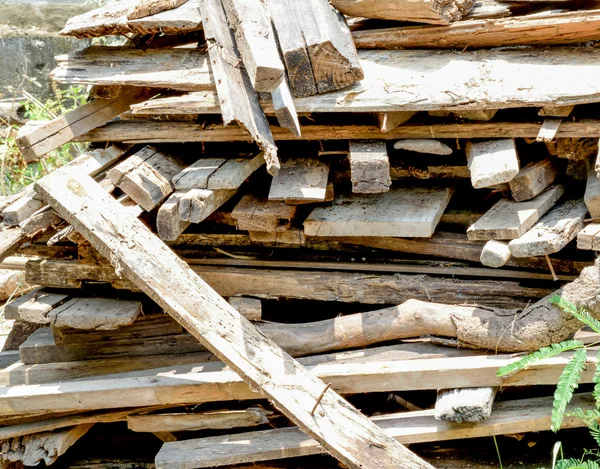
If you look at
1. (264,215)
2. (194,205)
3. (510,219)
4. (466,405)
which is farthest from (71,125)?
(466,405)

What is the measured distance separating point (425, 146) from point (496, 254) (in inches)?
22.8

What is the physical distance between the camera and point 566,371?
9.67ft

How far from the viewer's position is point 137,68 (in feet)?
12.1

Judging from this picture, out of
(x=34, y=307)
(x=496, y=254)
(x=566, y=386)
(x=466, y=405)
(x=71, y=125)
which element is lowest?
(x=466, y=405)

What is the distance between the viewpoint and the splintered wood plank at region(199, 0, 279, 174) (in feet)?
10.00

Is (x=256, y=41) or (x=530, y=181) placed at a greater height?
(x=256, y=41)

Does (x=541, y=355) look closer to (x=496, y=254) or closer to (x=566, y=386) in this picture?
(x=566, y=386)

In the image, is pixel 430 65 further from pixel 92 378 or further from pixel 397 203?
pixel 92 378

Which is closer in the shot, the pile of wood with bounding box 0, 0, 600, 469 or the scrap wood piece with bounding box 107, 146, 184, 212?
the pile of wood with bounding box 0, 0, 600, 469

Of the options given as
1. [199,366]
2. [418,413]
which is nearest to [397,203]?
[418,413]

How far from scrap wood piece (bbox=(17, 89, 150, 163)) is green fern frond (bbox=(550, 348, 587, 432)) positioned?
239 cm

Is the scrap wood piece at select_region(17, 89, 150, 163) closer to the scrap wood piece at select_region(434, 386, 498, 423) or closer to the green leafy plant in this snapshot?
the scrap wood piece at select_region(434, 386, 498, 423)

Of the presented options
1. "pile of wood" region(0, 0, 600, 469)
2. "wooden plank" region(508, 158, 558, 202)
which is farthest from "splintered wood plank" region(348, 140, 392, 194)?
"wooden plank" region(508, 158, 558, 202)

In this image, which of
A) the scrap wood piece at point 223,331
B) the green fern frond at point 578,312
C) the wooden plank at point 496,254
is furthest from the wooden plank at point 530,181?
the scrap wood piece at point 223,331
